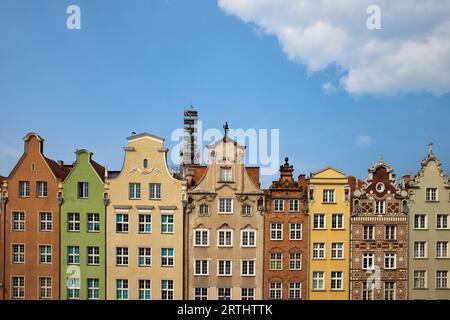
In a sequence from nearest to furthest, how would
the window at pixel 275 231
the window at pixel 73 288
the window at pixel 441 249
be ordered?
the window at pixel 73 288, the window at pixel 275 231, the window at pixel 441 249

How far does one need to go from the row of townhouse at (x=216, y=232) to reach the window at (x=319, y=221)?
0.07 metres

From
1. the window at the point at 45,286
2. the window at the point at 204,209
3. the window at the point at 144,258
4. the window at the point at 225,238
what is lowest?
the window at the point at 45,286

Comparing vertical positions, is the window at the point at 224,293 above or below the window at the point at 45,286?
below

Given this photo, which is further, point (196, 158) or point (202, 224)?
point (196, 158)

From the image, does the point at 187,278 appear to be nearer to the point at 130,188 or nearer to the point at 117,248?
the point at 117,248

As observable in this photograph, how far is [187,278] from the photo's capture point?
96.0 ft

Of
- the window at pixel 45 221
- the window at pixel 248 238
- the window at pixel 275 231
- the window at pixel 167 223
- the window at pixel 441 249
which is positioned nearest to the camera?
the window at pixel 45 221

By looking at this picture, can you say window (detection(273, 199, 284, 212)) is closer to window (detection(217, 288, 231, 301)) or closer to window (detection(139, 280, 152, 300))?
window (detection(217, 288, 231, 301))

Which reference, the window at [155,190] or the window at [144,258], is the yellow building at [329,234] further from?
the window at [144,258]

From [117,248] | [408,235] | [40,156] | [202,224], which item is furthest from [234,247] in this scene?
[40,156]

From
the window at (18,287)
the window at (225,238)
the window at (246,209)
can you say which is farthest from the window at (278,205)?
the window at (18,287)

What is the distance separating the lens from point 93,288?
95.5 feet

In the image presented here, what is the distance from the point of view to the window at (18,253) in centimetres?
2916

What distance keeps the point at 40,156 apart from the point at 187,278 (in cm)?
1365
